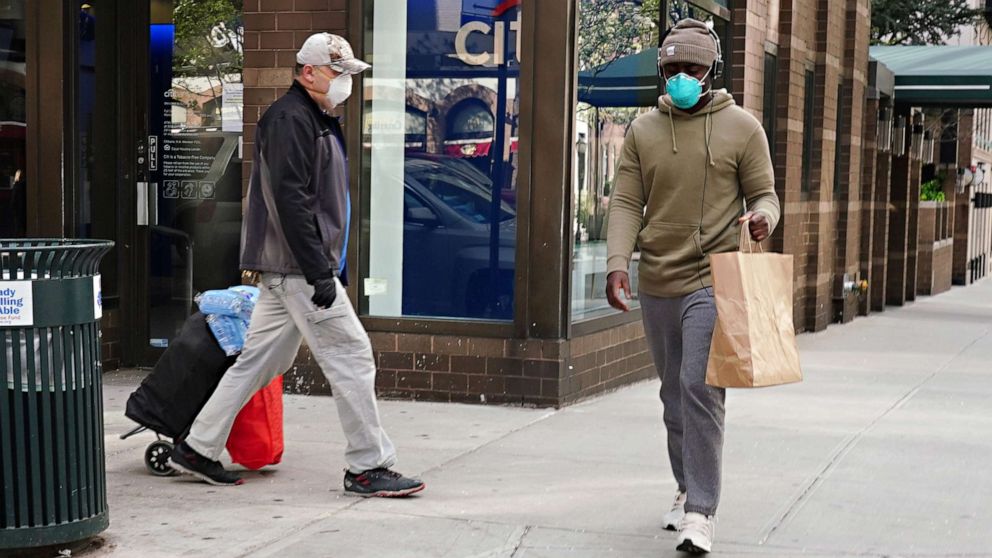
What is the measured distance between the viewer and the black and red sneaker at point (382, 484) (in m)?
6.21

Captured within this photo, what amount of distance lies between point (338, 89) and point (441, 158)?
8.93 feet

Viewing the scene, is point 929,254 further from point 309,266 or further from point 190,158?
point 309,266

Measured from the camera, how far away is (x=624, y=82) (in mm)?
9961

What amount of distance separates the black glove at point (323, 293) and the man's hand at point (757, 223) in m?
1.77

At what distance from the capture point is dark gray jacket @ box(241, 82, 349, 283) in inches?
234

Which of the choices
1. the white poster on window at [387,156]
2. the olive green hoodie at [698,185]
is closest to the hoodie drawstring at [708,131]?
the olive green hoodie at [698,185]

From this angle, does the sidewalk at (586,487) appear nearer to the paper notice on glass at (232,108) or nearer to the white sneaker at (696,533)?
the white sneaker at (696,533)

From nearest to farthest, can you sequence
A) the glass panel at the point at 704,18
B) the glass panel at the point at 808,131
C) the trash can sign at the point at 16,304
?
1. the trash can sign at the point at 16,304
2. the glass panel at the point at 704,18
3. the glass panel at the point at 808,131

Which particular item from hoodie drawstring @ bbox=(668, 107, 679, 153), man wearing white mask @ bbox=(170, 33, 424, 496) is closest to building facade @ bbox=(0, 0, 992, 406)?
man wearing white mask @ bbox=(170, 33, 424, 496)

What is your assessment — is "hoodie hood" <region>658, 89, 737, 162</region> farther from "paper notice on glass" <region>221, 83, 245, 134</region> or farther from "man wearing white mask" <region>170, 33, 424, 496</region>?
"paper notice on glass" <region>221, 83, 245, 134</region>

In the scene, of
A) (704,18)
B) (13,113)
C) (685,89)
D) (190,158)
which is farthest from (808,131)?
(685,89)

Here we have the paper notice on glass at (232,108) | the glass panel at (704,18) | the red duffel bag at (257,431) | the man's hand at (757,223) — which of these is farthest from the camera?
the glass panel at (704,18)

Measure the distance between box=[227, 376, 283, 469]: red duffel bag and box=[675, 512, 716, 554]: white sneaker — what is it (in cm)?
218

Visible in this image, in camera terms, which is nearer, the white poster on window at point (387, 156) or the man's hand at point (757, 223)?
the man's hand at point (757, 223)
